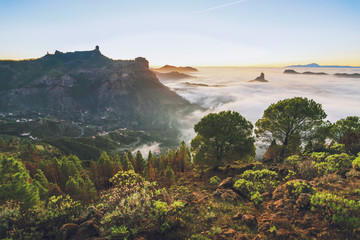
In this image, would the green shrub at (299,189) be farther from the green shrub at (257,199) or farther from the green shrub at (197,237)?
the green shrub at (197,237)

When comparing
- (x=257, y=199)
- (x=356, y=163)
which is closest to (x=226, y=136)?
(x=356, y=163)

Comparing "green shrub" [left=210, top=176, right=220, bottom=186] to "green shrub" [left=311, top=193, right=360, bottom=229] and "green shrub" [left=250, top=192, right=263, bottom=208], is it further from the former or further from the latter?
"green shrub" [left=311, top=193, right=360, bottom=229]

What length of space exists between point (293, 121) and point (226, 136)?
971 centimetres

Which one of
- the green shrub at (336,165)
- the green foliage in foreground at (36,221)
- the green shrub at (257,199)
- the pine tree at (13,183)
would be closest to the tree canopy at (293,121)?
the green shrub at (336,165)

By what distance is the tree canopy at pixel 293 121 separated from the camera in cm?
2380

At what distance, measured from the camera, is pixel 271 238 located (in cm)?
774

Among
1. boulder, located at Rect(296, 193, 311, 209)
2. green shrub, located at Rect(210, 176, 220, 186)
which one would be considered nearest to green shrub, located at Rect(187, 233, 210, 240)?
boulder, located at Rect(296, 193, 311, 209)

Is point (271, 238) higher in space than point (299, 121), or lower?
lower

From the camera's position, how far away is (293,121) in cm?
2389

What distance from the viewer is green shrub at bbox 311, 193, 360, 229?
706 cm

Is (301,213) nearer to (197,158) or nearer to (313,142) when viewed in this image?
(197,158)

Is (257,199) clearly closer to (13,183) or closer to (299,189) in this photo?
(299,189)

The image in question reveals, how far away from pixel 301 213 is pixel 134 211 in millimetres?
8637

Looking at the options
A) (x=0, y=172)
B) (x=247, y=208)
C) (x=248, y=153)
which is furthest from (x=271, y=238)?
(x=0, y=172)
